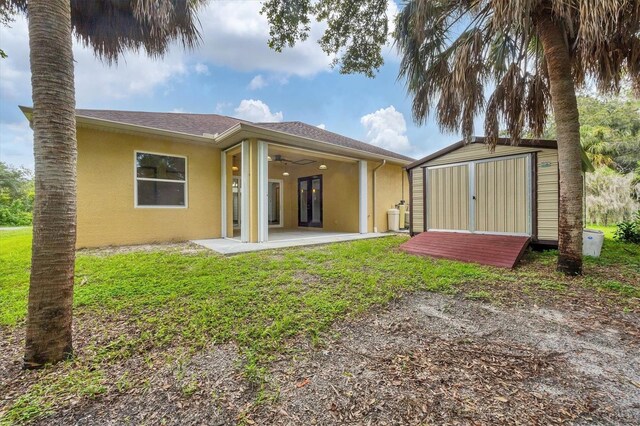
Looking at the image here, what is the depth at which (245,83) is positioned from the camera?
13.9m

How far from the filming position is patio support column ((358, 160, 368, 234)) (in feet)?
32.3

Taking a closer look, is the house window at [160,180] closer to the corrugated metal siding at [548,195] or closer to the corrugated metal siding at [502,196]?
the corrugated metal siding at [502,196]

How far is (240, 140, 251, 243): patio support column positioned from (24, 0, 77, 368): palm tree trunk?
526 cm

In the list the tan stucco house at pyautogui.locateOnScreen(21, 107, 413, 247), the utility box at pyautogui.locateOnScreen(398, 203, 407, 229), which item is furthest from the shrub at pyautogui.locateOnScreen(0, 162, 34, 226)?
the utility box at pyautogui.locateOnScreen(398, 203, 407, 229)

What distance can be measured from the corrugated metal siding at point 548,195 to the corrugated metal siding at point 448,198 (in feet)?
4.76

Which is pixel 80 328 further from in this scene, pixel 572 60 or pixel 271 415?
pixel 572 60

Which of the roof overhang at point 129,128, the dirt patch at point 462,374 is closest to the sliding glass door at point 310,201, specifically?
the roof overhang at point 129,128

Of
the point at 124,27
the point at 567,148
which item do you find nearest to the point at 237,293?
the point at 124,27

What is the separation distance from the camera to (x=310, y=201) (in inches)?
469

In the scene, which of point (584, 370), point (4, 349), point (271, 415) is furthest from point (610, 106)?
point (4, 349)

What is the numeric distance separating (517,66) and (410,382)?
6.12 metres

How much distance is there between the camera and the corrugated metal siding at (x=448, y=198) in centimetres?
691

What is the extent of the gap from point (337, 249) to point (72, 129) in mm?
5413

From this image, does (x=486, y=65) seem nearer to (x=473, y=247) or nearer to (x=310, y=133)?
(x=473, y=247)
